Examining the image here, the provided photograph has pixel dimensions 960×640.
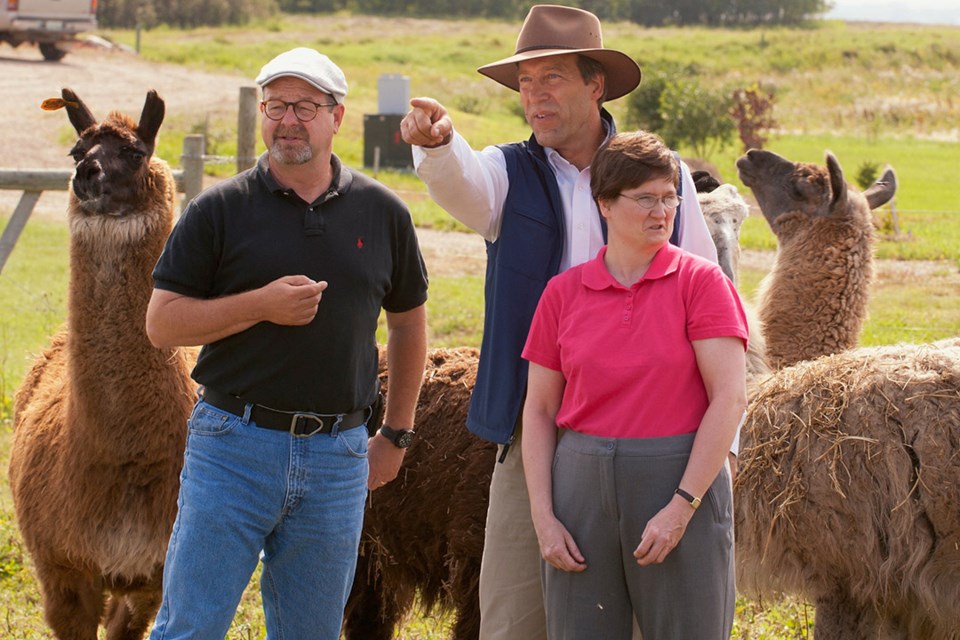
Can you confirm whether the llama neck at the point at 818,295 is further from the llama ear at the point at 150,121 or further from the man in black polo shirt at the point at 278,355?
the llama ear at the point at 150,121

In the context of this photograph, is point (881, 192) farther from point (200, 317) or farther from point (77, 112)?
point (200, 317)

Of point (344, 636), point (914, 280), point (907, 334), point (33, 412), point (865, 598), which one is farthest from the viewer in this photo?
point (914, 280)

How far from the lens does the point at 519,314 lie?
11.1ft

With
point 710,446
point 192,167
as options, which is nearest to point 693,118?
point 192,167

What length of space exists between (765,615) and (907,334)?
4.55 m

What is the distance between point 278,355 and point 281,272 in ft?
0.74

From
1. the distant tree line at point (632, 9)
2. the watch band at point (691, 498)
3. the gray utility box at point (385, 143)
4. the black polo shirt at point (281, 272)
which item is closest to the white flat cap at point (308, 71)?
the black polo shirt at point (281, 272)

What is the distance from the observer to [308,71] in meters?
3.21

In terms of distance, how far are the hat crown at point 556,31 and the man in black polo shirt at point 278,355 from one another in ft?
1.94

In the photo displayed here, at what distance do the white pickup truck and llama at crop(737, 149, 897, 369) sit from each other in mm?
35093

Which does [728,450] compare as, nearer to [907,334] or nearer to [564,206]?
[564,206]

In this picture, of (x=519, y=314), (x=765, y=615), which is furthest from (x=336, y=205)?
(x=765, y=615)

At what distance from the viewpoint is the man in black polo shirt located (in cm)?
313

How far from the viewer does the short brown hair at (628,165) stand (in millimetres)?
2979
